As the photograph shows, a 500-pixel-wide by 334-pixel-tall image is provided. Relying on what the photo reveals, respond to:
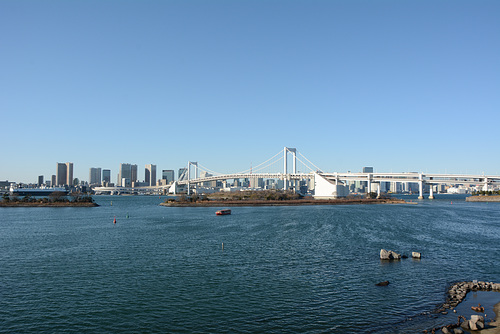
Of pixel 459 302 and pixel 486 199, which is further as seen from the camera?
pixel 486 199

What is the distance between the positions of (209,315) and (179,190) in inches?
3961

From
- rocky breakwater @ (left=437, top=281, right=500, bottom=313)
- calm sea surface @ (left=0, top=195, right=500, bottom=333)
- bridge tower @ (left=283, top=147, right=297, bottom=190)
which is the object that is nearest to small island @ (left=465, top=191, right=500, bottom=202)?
bridge tower @ (left=283, top=147, right=297, bottom=190)

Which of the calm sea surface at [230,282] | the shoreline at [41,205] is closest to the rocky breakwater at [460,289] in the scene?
the calm sea surface at [230,282]

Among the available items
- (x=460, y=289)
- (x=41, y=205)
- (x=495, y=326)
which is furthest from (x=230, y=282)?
(x=41, y=205)

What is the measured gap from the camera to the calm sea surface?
8317 mm

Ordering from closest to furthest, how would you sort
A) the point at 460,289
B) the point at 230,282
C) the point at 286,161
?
the point at 460,289, the point at 230,282, the point at 286,161

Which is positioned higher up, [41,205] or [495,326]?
[495,326]

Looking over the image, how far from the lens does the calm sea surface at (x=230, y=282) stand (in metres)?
8.32

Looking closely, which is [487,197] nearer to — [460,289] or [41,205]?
[460,289]

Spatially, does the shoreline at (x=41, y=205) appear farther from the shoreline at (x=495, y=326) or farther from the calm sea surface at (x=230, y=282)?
the shoreline at (x=495, y=326)

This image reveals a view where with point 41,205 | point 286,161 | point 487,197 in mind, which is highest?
point 286,161

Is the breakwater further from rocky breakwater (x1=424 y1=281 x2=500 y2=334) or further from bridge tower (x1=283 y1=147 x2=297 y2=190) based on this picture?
rocky breakwater (x1=424 y1=281 x2=500 y2=334)

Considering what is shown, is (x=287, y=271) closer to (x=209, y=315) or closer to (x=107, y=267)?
(x=209, y=315)

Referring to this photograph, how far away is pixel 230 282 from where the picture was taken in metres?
11.4
